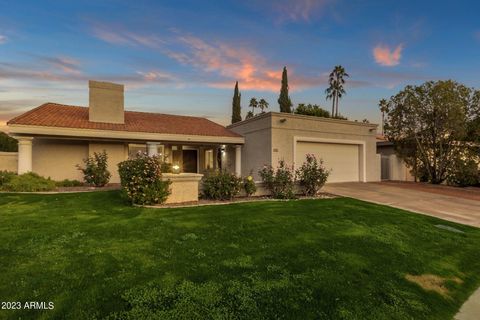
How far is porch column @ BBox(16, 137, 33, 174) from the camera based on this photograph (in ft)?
42.3

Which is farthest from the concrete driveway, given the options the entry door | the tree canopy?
the entry door

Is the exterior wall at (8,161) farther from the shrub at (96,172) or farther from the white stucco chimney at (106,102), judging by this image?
the shrub at (96,172)

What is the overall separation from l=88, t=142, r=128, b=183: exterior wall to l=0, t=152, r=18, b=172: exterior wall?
507 centimetres

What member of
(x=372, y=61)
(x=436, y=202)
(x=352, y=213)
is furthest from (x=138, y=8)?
(x=436, y=202)

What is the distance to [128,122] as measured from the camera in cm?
1673

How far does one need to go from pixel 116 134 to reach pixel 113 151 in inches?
67.6

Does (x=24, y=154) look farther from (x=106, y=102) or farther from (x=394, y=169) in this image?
(x=394, y=169)

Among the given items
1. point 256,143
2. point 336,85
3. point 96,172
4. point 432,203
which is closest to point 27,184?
point 96,172

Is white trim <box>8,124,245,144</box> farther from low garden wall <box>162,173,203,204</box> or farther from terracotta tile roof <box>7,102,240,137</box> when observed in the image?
low garden wall <box>162,173,203,204</box>

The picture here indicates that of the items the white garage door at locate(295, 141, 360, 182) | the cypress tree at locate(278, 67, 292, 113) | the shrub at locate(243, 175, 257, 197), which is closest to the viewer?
the shrub at locate(243, 175, 257, 197)

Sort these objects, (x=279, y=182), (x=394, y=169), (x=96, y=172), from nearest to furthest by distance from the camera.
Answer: (x=279, y=182) < (x=96, y=172) < (x=394, y=169)

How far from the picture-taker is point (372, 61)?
16.6 m

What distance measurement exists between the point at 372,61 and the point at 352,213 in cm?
1243

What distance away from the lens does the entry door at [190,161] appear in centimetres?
2008
